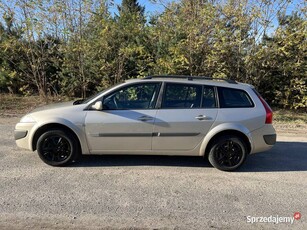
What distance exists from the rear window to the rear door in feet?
0.48

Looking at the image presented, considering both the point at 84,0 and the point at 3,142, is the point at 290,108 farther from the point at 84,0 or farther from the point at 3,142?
the point at 3,142

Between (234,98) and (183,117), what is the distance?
3.28ft

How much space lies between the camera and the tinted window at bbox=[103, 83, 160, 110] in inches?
216

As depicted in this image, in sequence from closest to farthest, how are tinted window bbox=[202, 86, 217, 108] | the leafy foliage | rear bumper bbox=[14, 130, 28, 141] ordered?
1. rear bumper bbox=[14, 130, 28, 141]
2. tinted window bbox=[202, 86, 217, 108]
3. the leafy foliage

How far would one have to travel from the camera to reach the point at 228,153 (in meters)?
5.53

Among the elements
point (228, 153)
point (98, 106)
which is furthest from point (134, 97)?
point (228, 153)

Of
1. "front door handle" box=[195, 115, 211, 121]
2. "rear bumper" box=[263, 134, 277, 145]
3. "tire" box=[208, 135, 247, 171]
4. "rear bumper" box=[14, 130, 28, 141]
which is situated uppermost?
"front door handle" box=[195, 115, 211, 121]

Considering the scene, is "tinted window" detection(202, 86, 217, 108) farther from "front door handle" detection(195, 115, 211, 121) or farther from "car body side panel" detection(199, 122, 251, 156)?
"car body side panel" detection(199, 122, 251, 156)

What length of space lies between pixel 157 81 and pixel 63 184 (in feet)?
7.57

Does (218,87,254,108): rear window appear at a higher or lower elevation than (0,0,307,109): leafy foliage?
lower

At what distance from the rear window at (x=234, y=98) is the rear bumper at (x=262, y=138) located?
468 millimetres

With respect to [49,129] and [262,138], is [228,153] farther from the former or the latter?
[49,129]

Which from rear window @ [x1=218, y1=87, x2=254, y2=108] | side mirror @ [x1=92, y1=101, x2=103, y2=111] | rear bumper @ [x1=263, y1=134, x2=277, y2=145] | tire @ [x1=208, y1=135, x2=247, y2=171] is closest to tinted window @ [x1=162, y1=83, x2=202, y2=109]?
rear window @ [x1=218, y1=87, x2=254, y2=108]

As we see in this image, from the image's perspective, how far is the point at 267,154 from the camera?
22.0 ft
